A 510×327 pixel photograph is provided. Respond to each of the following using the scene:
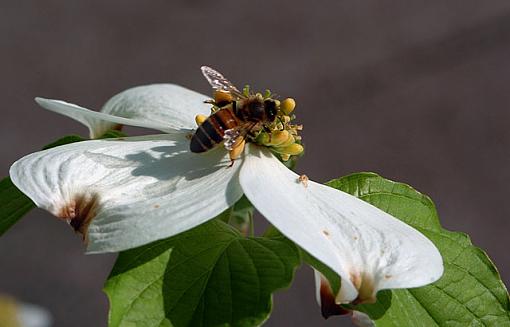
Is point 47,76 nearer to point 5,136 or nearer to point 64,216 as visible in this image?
point 5,136

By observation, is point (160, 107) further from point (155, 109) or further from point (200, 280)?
point (200, 280)

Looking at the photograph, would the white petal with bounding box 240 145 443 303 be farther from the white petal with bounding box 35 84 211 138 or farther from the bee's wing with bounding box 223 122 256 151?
the white petal with bounding box 35 84 211 138

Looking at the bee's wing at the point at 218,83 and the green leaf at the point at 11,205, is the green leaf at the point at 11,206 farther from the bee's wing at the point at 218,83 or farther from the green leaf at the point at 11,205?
the bee's wing at the point at 218,83

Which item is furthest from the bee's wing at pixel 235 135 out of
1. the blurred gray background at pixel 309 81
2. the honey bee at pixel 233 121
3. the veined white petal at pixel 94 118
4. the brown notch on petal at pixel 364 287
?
the blurred gray background at pixel 309 81


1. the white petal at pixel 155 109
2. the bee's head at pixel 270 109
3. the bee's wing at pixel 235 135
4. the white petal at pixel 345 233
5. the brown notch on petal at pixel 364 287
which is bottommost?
the brown notch on petal at pixel 364 287

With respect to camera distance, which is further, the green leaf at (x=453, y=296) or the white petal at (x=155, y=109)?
the white petal at (x=155, y=109)

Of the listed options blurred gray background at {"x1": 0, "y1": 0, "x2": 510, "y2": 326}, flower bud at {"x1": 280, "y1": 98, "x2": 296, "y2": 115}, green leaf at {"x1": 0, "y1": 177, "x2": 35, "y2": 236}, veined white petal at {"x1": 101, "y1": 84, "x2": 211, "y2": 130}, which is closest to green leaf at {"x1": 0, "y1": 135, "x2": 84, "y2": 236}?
green leaf at {"x1": 0, "y1": 177, "x2": 35, "y2": 236}
